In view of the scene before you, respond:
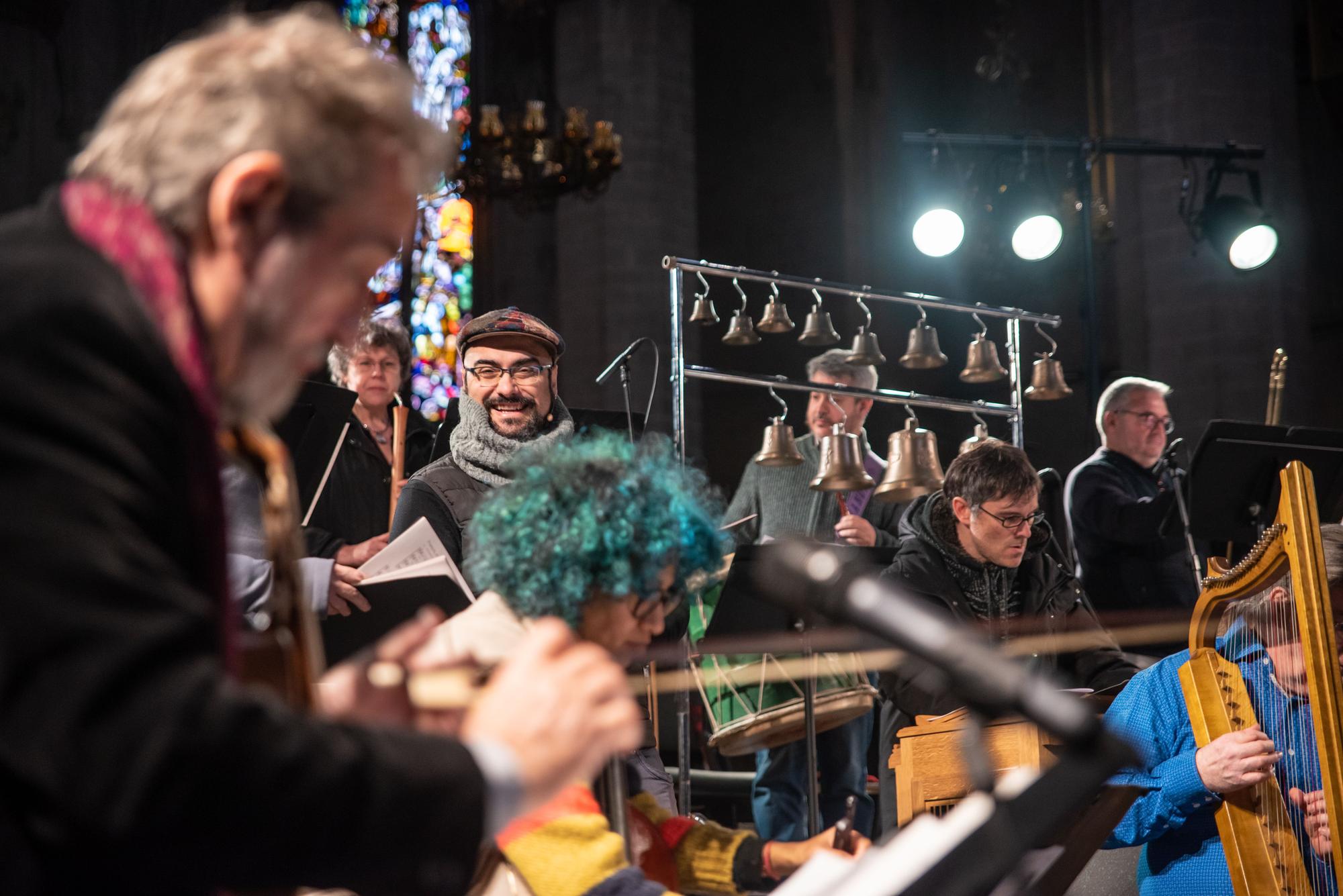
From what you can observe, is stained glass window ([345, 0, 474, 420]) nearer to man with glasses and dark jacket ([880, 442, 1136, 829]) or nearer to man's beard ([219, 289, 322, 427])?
man with glasses and dark jacket ([880, 442, 1136, 829])

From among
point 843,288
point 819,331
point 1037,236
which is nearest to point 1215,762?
point 843,288

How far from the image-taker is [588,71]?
1159cm

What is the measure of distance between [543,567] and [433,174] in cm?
89

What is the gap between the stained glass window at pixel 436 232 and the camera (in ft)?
40.0

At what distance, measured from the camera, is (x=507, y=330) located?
163 inches

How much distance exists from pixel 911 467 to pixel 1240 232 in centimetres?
454

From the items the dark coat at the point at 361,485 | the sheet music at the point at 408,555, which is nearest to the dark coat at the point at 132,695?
the sheet music at the point at 408,555

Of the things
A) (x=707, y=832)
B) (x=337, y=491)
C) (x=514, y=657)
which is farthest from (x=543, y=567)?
(x=337, y=491)

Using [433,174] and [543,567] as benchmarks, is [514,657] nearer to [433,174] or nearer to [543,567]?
[433,174]

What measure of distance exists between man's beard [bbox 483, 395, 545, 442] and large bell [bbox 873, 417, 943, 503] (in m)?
2.21

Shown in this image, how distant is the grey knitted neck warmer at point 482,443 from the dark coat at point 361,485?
85cm

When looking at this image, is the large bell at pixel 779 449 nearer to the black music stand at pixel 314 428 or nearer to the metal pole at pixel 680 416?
the metal pole at pixel 680 416

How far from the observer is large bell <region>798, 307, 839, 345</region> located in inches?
302

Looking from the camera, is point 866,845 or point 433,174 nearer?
point 433,174
